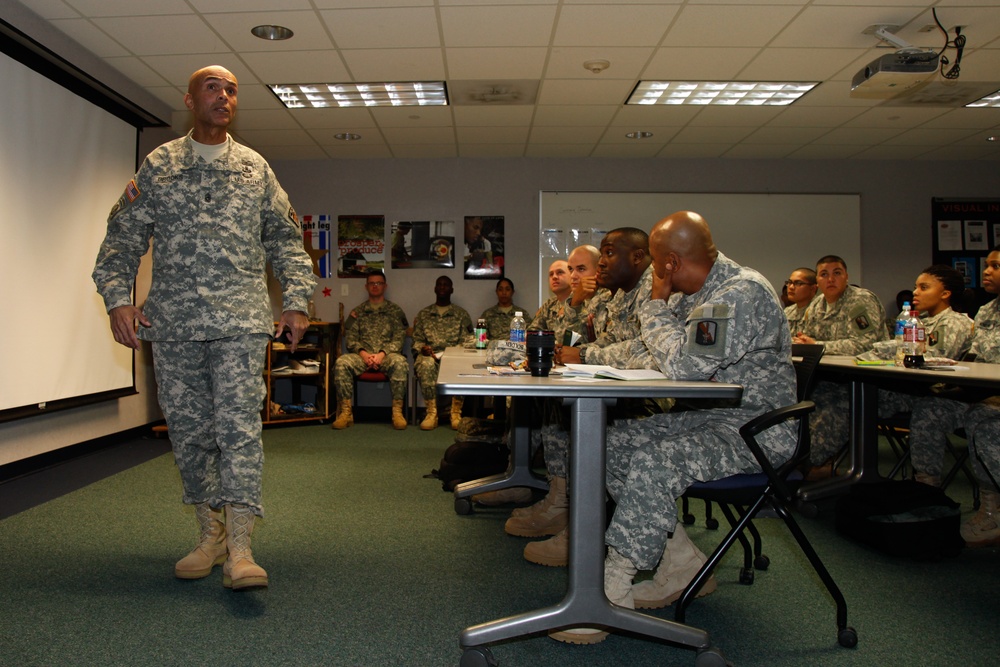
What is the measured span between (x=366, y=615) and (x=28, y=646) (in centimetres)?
85

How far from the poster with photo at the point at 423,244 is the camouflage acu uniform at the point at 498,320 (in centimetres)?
68

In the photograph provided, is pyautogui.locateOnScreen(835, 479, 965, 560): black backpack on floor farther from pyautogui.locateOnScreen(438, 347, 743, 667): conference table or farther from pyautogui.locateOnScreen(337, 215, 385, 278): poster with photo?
pyautogui.locateOnScreen(337, 215, 385, 278): poster with photo

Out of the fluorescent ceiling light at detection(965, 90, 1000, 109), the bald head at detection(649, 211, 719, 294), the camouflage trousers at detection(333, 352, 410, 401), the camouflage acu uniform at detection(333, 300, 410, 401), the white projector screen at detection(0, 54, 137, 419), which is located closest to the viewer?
the bald head at detection(649, 211, 719, 294)

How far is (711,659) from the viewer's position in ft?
5.11

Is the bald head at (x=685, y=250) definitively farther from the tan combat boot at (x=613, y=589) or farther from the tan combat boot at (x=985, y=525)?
the tan combat boot at (x=985, y=525)

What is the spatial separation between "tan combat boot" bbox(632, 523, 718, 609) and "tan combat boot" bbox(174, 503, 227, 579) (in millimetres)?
1398

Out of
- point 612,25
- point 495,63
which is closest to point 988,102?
point 612,25

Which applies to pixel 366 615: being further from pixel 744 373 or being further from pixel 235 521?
pixel 744 373

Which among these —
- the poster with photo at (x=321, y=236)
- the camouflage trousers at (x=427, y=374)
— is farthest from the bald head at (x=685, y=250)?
the poster with photo at (x=321, y=236)

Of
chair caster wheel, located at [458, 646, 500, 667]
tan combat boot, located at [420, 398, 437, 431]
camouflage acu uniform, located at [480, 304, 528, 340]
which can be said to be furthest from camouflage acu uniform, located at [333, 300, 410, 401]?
chair caster wheel, located at [458, 646, 500, 667]

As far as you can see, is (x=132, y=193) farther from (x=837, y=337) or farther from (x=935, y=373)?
(x=837, y=337)

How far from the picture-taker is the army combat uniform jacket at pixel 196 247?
82.4 inches

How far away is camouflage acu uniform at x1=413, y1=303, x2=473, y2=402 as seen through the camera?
6.45 metres

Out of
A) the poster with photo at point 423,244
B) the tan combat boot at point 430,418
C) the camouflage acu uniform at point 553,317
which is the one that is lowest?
the tan combat boot at point 430,418
